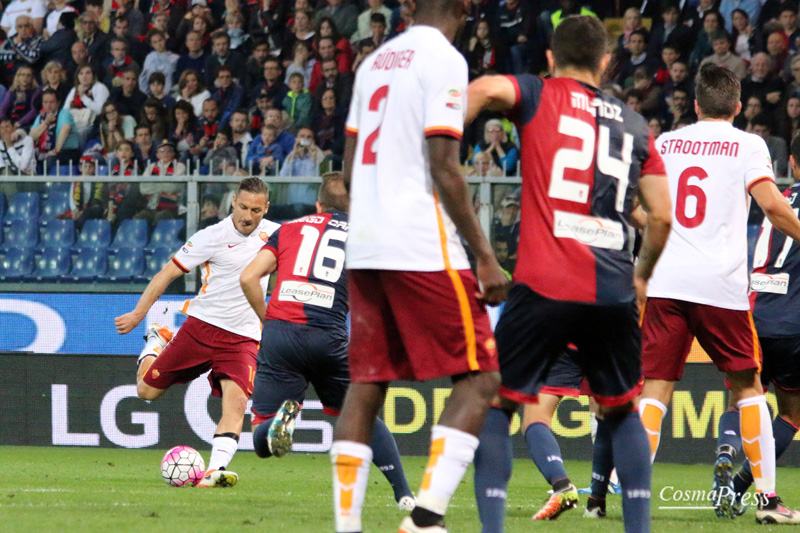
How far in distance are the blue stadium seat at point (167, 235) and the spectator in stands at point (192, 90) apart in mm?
3674

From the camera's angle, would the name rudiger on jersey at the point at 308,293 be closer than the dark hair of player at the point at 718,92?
No

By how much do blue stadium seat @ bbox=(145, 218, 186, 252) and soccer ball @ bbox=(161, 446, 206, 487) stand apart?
4034mm

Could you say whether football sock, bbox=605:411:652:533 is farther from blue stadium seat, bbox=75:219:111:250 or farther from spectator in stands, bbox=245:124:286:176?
spectator in stands, bbox=245:124:286:176

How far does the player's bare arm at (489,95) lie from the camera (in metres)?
3.84

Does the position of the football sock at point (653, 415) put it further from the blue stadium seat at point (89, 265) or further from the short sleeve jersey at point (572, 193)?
the blue stadium seat at point (89, 265)

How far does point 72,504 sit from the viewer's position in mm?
6211

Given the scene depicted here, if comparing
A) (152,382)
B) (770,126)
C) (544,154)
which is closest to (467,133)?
(770,126)

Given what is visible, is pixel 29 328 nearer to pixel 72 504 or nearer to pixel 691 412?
pixel 72 504

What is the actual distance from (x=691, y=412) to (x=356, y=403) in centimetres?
639

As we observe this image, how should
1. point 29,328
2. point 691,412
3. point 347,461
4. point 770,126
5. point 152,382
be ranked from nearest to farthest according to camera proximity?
point 347,461 < point 152,382 < point 691,412 < point 29,328 < point 770,126

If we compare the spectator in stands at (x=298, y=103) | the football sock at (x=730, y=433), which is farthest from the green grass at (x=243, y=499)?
the spectator in stands at (x=298, y=103)

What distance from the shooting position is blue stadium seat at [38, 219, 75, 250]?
11297 mm

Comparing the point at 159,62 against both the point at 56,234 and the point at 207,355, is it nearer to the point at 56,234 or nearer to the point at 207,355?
the point at 56,234

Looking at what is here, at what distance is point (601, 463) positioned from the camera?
5.53 metres
